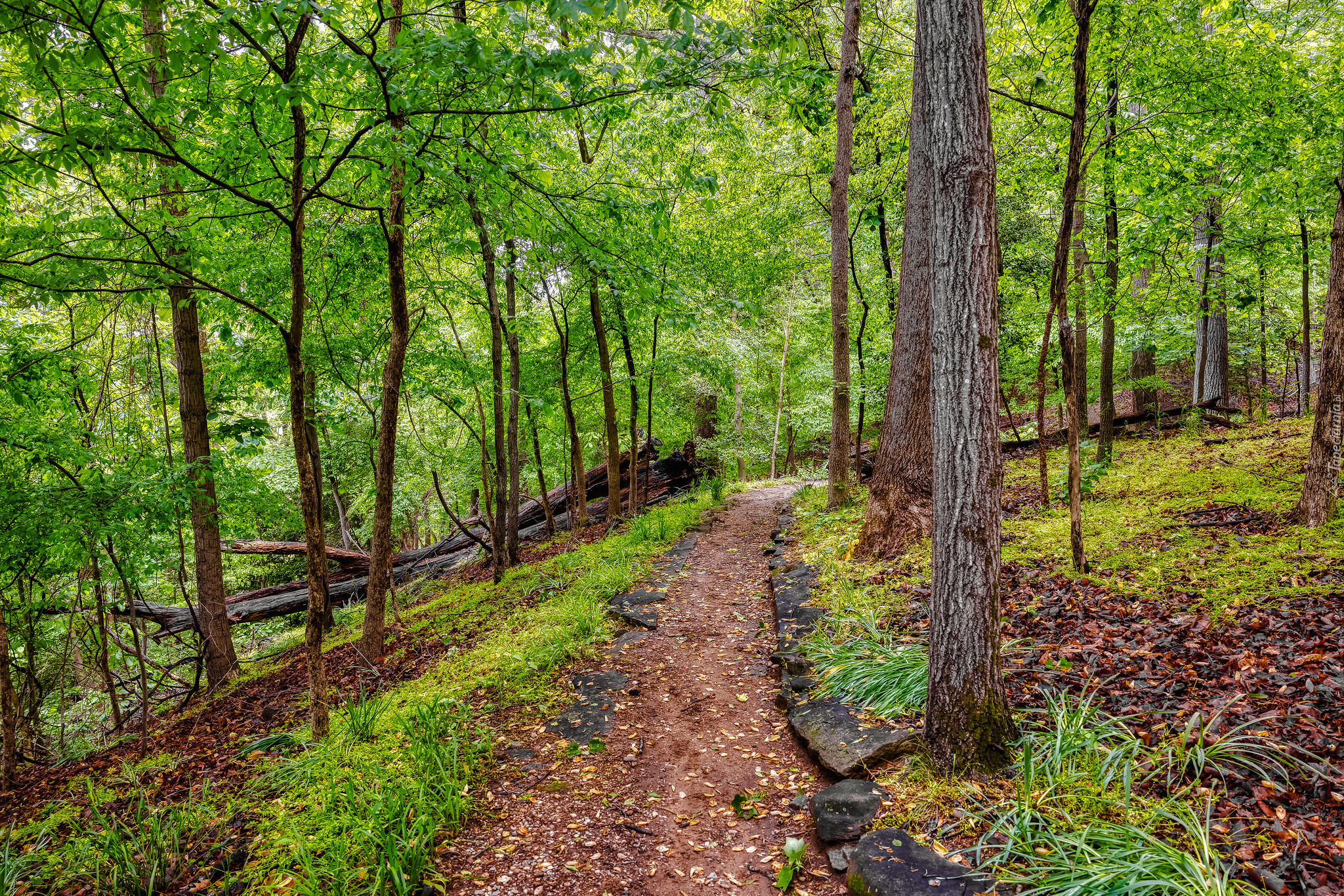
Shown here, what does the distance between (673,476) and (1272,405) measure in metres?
15.4

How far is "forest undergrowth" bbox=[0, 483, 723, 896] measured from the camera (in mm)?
2709

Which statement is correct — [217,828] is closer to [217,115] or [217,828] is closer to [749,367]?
[217,115]

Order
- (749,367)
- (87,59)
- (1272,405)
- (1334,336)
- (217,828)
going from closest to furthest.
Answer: (87,59), (217,828), (1334,336), (1272,405), (749,367)

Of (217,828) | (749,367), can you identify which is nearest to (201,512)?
(217,828)

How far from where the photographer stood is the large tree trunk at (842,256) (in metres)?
8.16

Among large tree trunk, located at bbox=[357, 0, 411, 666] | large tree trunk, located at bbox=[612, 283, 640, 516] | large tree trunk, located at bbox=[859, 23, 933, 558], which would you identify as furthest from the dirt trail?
large tree trunk, located at bbox=[612, 283, 640, 516]

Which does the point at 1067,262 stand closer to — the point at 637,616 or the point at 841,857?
the point at 841,857

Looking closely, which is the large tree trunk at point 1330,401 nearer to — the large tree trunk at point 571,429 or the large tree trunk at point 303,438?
the large tree trunk at point 303,438

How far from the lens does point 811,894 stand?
8.35 feet

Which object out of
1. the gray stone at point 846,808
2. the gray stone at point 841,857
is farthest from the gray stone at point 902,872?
the gray stone at point 846,808

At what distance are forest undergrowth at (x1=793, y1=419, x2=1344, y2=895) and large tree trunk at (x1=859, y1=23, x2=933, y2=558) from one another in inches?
21.3

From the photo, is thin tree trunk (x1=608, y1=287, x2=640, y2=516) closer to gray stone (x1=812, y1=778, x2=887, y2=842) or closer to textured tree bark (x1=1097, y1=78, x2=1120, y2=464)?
textured tree bark (x1=1097, y1=78, x2=1120, y2=464)

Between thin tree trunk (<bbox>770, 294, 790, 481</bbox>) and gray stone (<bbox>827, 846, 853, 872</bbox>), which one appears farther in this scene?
thin tree trunk (<bbox>770, 294, 790, 481</bbox>)

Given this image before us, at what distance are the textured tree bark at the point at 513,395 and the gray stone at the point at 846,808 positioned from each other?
571 centimetres
